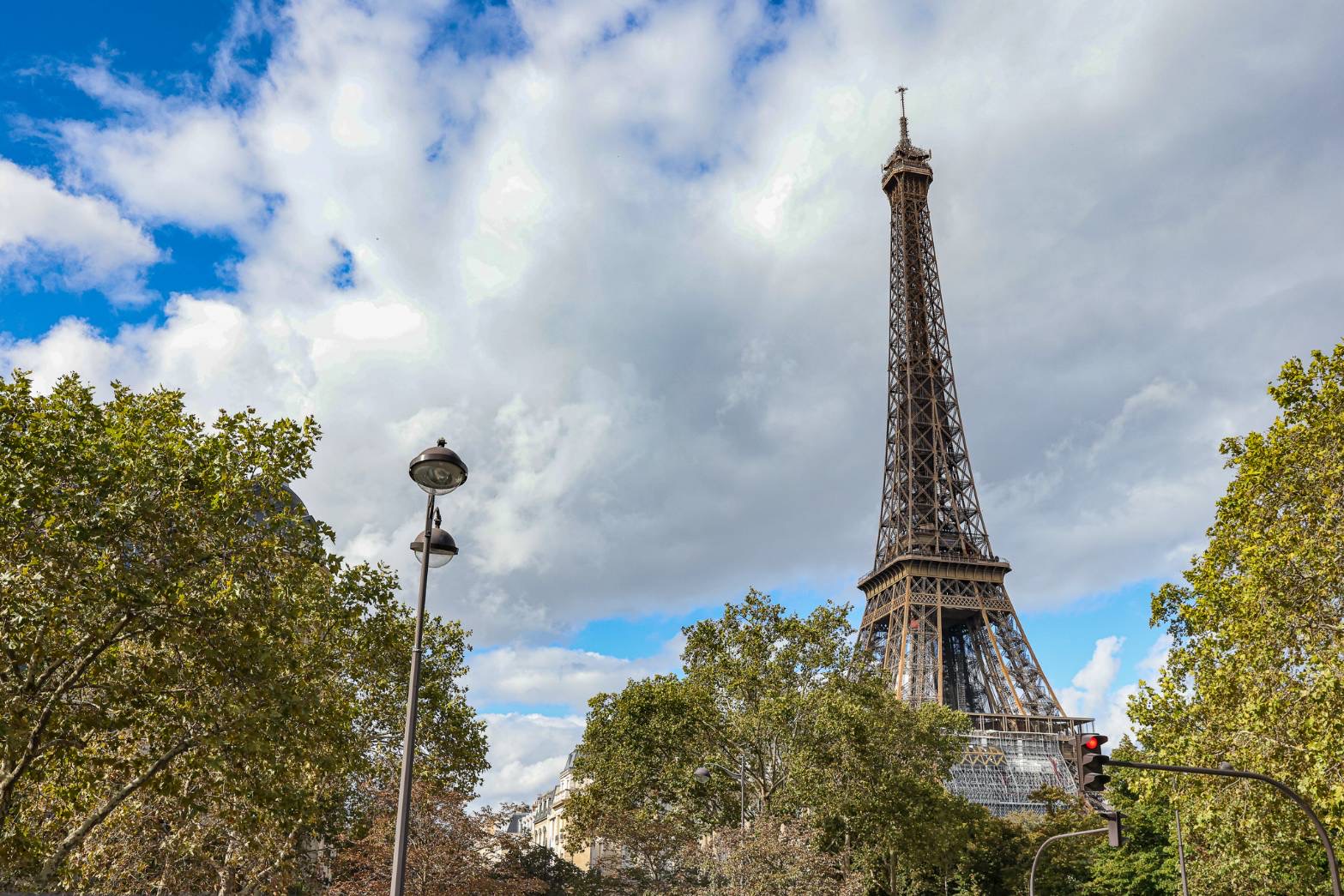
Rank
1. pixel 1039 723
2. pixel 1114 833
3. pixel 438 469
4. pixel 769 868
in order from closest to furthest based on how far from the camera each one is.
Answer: pixel 438 469 → pixel 1114 833 → pixel 769 868 → pixel 1039 723

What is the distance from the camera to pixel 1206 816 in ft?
75.3

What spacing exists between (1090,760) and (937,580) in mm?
66180

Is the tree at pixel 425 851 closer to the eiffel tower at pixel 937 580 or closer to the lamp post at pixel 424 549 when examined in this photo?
the lamp post at pixel 424 549

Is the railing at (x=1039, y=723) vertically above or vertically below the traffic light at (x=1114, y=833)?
above

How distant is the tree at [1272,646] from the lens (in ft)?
72.1

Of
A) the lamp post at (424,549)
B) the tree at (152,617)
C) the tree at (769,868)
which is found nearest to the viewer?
the lamp post at (424,549)

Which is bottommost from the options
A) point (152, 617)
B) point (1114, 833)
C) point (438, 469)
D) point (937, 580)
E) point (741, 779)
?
point (1114, 833)

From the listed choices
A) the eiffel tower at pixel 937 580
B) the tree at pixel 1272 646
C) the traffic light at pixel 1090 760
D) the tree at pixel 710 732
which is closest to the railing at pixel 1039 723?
the eiffel tower at pixel 937 580

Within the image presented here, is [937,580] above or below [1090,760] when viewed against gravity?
above

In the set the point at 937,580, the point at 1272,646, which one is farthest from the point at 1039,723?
the point at 1272,646

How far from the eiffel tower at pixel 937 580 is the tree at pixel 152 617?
54.7 meters

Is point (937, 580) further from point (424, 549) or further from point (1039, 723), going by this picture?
point (424, 549)

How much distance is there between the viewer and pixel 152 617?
1475 cm

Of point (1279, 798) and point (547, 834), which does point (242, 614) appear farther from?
point (547, 834)
